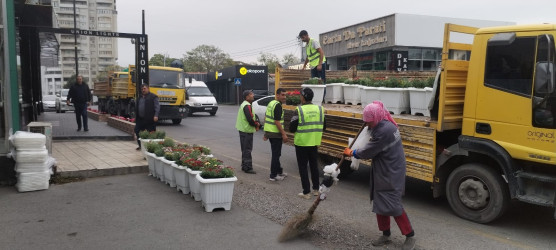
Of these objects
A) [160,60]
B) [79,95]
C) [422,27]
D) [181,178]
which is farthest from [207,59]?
[181,178]

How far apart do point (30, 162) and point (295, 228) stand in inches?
174

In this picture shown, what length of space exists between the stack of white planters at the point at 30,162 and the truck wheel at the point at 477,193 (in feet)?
19.6

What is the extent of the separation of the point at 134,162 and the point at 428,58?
24341mm

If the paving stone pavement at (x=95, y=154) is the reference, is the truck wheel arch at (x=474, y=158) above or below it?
above

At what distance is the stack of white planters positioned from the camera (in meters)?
6.54

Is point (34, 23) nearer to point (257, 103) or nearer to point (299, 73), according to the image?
point (257, 103)

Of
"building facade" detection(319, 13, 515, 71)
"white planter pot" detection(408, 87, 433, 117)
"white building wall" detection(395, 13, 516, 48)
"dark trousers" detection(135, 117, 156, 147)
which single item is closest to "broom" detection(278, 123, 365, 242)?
"white planter pot" detection(408, 87, 433, 117)

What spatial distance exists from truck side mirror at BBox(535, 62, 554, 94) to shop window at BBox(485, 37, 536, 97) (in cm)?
29

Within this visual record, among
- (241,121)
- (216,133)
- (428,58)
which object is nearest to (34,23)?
(216,133)

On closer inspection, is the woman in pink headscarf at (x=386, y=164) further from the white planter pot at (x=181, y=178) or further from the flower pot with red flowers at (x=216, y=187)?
the white planter pot at (x=181, y=178)

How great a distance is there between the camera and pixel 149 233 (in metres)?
4.82

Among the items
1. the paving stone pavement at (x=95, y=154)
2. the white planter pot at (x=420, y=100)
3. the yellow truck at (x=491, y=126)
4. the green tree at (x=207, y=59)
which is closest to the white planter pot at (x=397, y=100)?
the white planter pot at (x=420, y=100)

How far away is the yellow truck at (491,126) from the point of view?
4.76 metres

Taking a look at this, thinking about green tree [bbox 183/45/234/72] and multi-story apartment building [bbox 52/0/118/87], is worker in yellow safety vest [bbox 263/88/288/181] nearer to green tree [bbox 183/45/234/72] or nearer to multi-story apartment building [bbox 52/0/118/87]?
green tree [bbox 183/45/234/72]
